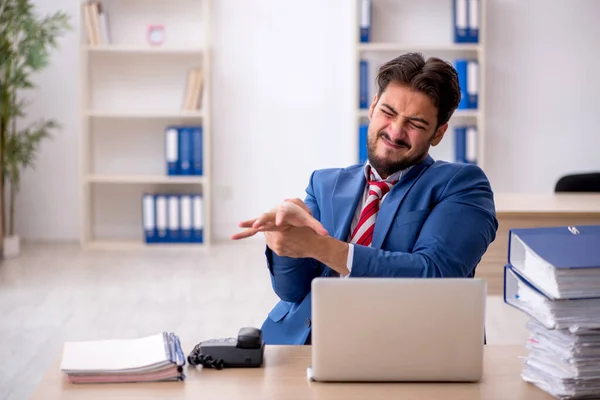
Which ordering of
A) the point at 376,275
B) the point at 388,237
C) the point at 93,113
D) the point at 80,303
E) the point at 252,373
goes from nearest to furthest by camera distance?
the point at 252,373 → the point at 376,275 → the point at 388,237 → the point at 80,303 → the point at 93,113

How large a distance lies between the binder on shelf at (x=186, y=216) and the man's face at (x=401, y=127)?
4122mm

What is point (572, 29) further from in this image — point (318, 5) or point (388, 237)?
point (388, 237)

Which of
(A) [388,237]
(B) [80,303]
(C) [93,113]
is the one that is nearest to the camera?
(A) [388,237]

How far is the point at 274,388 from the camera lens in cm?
159

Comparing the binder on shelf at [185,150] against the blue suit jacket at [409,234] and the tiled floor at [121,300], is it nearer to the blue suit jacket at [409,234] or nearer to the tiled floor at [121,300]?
the tiled floor at [121,300]

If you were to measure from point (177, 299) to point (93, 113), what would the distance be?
187cm

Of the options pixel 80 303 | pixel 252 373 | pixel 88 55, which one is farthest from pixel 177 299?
pixel 252 373

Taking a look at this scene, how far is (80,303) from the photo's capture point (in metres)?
4.71

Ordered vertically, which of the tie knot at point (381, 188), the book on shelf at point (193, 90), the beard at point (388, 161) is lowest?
the tie knot at point (381, 188)

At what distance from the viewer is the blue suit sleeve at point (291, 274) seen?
209 centimetres

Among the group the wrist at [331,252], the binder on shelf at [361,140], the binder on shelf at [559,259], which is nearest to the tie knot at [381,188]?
the wrist at [331,252]

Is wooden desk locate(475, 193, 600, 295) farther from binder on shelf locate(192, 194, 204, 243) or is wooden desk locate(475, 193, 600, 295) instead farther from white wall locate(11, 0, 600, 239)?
binder on shelf locate(192, 194, 204, 243)

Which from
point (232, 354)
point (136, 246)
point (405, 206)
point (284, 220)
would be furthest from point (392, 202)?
point (136, 246)

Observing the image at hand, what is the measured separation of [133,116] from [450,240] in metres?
4.53
